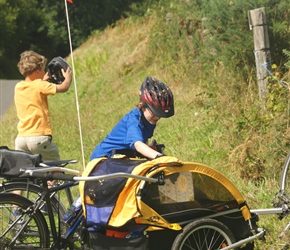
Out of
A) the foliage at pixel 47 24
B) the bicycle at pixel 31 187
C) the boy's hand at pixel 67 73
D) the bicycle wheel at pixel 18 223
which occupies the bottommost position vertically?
the bicycle wheel at pixel 18 223

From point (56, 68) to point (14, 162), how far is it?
1754 mm

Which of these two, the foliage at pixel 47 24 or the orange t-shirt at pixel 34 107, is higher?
the foliage at pixel 47 24

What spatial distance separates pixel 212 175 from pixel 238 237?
52 centimetres

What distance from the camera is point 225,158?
320 inches

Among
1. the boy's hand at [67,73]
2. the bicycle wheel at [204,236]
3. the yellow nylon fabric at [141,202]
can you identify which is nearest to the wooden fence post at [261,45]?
the boy's hand at [67,73]

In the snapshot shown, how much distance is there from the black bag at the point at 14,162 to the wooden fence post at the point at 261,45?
13.4 ft

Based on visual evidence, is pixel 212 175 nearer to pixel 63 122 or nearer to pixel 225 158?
pixel 225 158

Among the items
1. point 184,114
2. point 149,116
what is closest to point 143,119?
point 149,116

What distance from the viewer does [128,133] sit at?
541 cm

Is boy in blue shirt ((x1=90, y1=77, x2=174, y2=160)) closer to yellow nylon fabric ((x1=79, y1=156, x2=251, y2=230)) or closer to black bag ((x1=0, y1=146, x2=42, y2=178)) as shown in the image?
yellow nylon fabric ((x1=79, y1=156, x2=251, y2=230))

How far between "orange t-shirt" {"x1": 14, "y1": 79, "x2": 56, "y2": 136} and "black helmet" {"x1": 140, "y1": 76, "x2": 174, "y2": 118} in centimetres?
170

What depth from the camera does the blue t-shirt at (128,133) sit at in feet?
17.7

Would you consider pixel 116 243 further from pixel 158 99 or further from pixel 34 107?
pixel 34 107

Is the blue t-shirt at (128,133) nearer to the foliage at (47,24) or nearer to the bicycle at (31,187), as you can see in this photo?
the bicycle at (31,187)
